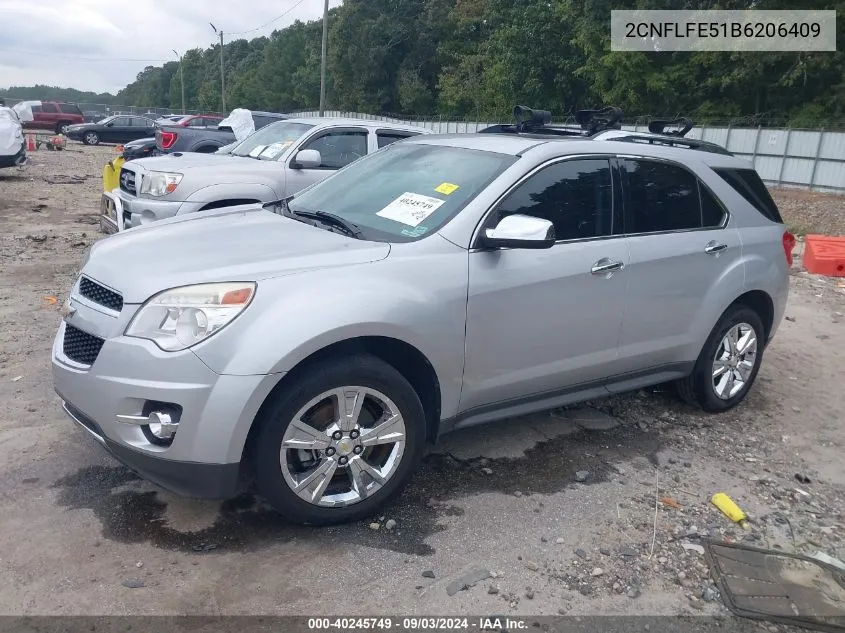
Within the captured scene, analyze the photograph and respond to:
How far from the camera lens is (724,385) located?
497cm

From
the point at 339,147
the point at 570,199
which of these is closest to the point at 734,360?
the point at 570,199

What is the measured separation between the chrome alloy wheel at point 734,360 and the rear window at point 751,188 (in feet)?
2.72

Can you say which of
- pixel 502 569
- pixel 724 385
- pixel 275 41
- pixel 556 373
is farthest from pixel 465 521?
pixel 275 41

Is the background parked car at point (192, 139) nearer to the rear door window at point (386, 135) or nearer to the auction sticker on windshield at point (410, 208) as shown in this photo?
the rear door window at point (386, 135)

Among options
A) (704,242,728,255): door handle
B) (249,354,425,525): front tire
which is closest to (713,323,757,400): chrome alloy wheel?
(704,242,728,255): door handle

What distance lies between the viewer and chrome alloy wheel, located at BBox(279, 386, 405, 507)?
3127 millimetres

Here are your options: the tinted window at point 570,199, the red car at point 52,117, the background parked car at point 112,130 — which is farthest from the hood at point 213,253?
the red car at point 52,117

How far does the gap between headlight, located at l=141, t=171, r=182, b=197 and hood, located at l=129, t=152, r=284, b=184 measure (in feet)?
0.26

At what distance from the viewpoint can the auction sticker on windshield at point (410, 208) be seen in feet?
12.1

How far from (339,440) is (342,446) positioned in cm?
3

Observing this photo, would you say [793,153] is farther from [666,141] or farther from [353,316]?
[353,316]

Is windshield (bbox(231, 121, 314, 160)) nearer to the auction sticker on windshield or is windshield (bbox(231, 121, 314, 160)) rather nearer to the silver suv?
the silver suv

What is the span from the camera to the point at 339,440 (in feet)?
10.5

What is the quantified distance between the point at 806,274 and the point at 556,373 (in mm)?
7728
